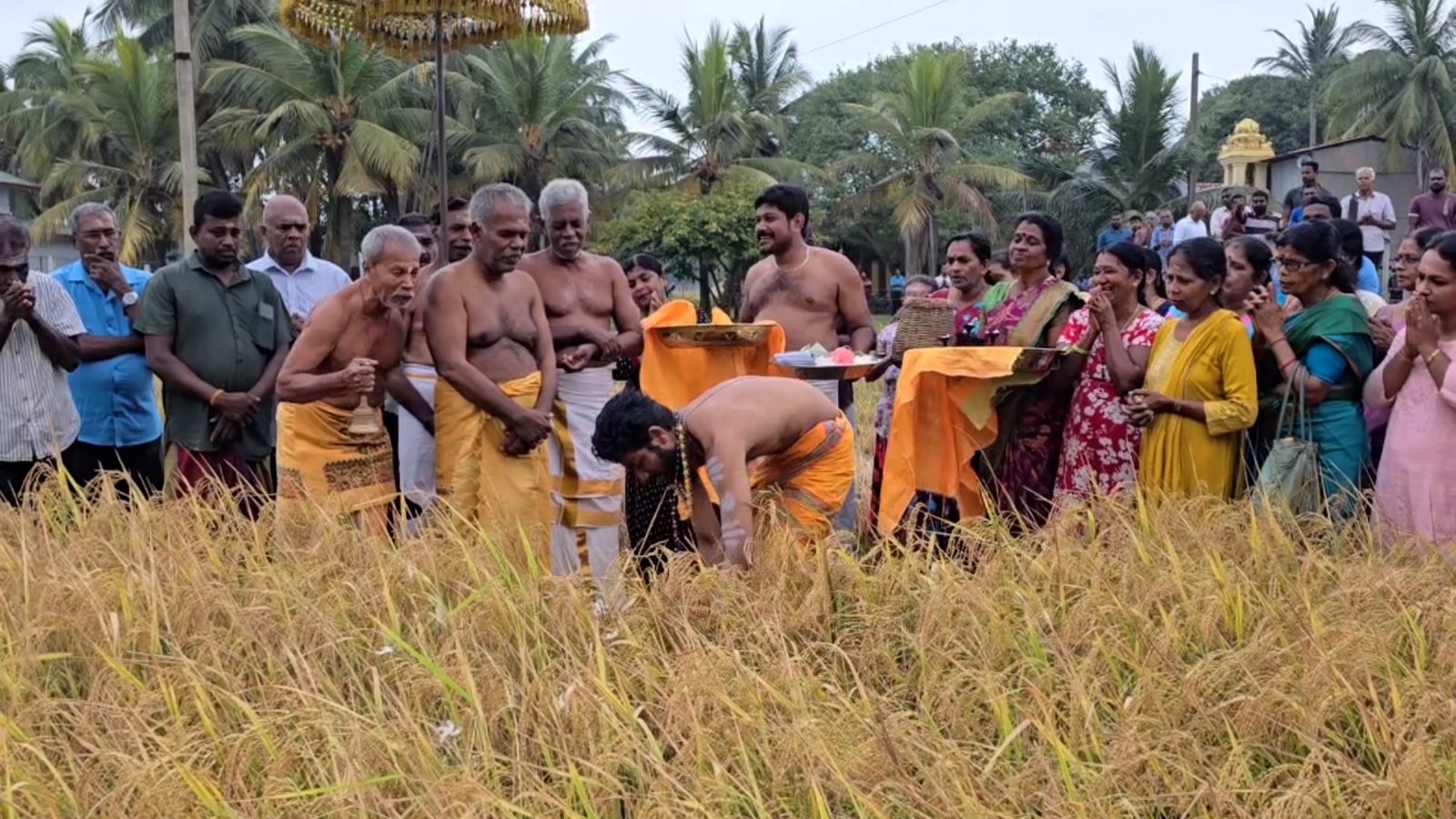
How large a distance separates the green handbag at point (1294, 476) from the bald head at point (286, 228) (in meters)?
3.95

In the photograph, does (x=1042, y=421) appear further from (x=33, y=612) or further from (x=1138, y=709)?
(x=33, y=612)

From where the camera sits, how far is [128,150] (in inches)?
1190

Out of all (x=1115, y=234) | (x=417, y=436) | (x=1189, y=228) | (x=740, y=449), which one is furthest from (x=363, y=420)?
(x=1189, y=228)

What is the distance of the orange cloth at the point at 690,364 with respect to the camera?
19.1 ft

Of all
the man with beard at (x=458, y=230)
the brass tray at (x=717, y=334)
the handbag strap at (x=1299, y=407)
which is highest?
the man with beard at (x=458, y=230)

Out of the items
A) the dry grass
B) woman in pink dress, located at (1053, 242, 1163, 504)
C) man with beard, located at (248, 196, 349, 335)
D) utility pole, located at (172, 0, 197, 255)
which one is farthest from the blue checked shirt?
utility pole, located at (172, 0, 197, 255)

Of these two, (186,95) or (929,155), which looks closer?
(186,95)

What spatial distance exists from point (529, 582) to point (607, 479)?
4.44 feet

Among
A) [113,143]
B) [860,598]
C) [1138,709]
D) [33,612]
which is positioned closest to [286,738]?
[33,612]

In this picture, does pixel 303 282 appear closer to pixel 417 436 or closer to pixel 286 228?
pixel 286 228

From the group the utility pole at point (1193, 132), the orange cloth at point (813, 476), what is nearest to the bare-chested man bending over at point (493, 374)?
the orange cloth at point (813, 476)

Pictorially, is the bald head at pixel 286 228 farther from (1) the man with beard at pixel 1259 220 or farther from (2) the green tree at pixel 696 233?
(2) the green tree at pixel 696 233

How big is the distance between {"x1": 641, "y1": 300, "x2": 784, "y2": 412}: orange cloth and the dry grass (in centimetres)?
154

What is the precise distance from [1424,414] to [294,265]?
15.1 feet
